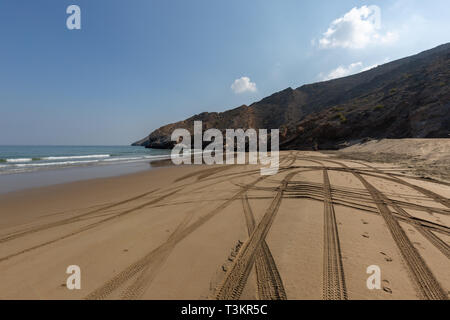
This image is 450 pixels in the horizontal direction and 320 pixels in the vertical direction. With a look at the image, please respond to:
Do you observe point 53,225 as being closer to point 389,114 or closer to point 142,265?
point 142,265

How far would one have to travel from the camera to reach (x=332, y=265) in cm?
237

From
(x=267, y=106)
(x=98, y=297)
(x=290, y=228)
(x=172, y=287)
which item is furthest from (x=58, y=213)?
(x=267, y=106)

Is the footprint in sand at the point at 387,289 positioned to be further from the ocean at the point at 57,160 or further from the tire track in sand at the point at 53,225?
the ocean at the point at 57,160

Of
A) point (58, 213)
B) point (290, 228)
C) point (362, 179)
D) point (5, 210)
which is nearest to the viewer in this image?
point (290, 228)

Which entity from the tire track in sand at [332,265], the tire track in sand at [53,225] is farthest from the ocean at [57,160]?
the tire track in sand at [332,265]

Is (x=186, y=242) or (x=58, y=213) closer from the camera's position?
(x=186, y=242)

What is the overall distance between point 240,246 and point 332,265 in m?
1.37

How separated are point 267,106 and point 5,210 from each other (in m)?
83.9

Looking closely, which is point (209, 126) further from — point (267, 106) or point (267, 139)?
point (267, 139)

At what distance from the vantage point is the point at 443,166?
8180 mm

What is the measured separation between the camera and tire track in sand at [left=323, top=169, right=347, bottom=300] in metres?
1.94

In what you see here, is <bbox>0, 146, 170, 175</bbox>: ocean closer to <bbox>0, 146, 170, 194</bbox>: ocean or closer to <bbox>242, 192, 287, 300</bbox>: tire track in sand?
<bbox>0, 146, 170, 194</bbox>: ocean

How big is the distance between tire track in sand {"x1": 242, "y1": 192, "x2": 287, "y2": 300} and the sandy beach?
1 centimetres

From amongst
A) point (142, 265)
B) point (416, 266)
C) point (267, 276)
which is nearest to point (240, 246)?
point (267, 276)
